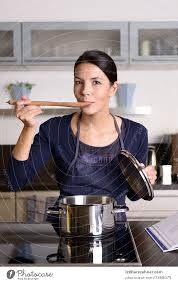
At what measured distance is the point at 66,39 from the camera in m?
1.25

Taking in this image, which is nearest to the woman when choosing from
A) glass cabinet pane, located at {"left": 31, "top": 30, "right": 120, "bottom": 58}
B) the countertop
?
the countertop

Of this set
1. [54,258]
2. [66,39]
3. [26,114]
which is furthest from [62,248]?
[66,39]

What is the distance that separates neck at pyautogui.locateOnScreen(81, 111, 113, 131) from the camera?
0.75m

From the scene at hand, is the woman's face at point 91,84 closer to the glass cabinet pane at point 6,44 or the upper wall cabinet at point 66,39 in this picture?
the upper wall cabinet at point 66,39

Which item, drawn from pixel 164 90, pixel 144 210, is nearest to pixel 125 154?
pixel 144 210

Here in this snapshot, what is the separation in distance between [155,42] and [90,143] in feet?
2.28

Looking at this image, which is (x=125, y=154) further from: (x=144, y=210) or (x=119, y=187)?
(x=144, y=210)

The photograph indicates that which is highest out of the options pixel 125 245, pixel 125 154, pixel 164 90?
pixel 164 90

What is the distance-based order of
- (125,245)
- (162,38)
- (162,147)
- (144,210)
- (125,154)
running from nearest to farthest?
(125,245) → (125,154) → (144,210) → (162,38) → (162,147)

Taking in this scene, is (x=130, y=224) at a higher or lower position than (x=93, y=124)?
lower

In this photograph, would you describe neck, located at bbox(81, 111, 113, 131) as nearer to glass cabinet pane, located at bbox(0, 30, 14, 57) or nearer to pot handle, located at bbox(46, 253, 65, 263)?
pot handle, located at bbox(46, 253, 65, 263)

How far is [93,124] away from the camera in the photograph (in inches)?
29.9

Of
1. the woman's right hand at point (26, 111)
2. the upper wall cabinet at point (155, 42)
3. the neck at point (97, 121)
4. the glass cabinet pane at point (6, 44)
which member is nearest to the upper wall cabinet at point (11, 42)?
the glass cabinet pane at point (6, 44)

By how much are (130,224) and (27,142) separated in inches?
7.2
